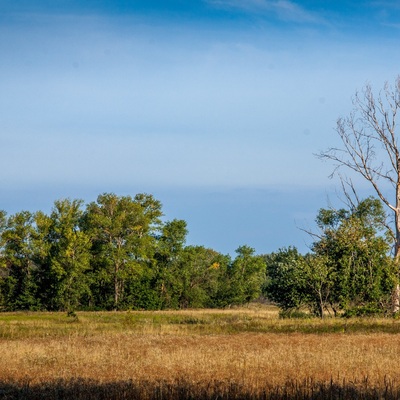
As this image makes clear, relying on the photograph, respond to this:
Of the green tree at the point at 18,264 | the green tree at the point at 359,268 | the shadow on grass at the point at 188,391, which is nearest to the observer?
the shadow on grass at the point at 188,391

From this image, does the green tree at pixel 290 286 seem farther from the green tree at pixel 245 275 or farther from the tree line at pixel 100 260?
the green tree at pixel 245 275

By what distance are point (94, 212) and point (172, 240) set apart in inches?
435

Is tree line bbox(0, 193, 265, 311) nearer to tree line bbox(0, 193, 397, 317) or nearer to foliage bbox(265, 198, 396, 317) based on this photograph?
tree line bbox(0, 193, 397, 317)

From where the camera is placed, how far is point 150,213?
302 feet

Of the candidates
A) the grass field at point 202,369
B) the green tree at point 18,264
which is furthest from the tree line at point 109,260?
the grass field at point 202,369

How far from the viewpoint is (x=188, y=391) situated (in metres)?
11.0

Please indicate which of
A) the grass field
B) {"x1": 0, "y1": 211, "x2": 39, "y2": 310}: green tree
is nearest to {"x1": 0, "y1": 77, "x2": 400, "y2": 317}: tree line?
{"x1": 0, "y1": 211, "x2": 39, "y2": 310}: green tree

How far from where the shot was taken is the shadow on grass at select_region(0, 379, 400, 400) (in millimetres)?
10195

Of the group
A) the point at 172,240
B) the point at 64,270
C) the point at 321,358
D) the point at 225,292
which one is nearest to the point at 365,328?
the point at 321,358

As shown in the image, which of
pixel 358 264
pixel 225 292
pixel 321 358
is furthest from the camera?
pixel 225 292

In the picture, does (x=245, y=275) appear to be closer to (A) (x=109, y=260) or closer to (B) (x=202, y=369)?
(A) (x=109, y=260)

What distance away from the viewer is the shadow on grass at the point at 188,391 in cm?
1020

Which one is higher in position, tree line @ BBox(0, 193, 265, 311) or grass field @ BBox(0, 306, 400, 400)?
tree line @ BBox(0, 193, 265, 311)

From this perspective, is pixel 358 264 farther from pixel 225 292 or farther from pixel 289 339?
pixel 225 292
